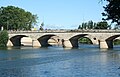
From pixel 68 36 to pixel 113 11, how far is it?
76.0 metres

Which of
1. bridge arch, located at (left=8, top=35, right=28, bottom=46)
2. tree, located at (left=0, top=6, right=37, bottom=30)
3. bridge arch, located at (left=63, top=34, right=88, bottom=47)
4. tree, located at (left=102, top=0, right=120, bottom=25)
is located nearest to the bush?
bridge arch, located at (left=8, top=35, right=28, bottom=46)

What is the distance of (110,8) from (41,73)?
40.5 ft

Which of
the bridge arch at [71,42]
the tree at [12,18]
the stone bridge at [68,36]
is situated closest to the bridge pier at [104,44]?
the stone bridge at [68,36]

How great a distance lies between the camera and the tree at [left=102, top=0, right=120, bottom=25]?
82.3 feet

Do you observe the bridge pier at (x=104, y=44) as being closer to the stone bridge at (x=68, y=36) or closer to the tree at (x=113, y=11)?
the stone bridge at (x=68, y=36)

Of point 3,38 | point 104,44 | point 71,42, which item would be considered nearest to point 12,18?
point 3,38

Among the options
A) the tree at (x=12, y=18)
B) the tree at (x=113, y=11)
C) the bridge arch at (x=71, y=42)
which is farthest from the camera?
the tree at (x=12, y=18)

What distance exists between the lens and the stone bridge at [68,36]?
3792 inches

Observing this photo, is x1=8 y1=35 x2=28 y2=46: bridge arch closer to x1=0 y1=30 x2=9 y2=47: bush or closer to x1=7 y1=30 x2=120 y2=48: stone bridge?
x1=7 y1=30 x2=120 y2=48: stone bridge

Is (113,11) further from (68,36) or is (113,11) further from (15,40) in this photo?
(15,40)

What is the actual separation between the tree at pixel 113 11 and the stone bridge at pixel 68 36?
67.1 metres

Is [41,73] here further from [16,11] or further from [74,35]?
[16,11]

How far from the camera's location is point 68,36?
101938 mm

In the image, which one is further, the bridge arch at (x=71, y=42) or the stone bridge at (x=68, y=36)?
the bridge arch at (x=71, y=42)
